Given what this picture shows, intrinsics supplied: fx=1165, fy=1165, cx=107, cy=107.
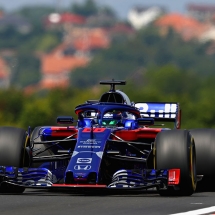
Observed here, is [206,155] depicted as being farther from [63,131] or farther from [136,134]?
[63,131]

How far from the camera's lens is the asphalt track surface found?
1617 centimetres

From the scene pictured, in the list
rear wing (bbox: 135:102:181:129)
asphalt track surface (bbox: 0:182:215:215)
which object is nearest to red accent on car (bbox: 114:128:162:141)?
asphalt track surface (bbox: 0:182:215:215)

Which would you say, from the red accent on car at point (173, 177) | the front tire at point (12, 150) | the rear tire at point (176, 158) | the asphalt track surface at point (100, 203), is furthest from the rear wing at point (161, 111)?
the red accent on car at point (173, 177)

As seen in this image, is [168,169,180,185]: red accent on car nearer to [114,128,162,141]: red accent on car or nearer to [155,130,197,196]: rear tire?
[155,130,197,196]: rear tire

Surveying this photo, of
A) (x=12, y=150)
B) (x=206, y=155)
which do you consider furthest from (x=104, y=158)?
(x=206, y=155)

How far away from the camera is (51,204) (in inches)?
679

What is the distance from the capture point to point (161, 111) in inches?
1048

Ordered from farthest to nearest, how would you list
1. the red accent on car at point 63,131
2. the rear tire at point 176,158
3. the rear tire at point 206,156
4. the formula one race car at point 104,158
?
1. the red accent on car at point 63,131
2. the rear tire at point 206,156
3. the rear tire at point 176,158
4. the formula one race car at point 104,158

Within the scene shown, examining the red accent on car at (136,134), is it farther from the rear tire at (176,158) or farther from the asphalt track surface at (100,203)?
the rear tire at (176,158)

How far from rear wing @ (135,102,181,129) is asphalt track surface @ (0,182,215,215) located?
6.36 metres

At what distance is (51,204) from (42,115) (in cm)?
11431

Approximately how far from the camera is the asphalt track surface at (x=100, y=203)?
637 inches

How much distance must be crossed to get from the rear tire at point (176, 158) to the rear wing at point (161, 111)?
23.0 ft

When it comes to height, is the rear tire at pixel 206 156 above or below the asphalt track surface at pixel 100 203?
above
